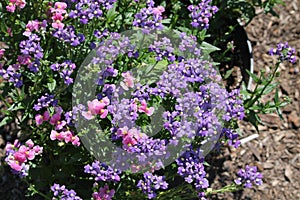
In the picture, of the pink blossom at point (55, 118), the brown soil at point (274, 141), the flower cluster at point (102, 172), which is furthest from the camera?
the brown soil at point (274, 141)

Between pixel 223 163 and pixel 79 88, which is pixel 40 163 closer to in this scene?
pixel 79 88

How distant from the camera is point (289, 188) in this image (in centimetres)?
430

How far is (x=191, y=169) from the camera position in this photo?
2.97m

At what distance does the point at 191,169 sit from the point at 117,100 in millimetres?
559

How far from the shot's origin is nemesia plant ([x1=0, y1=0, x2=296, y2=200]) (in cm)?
295

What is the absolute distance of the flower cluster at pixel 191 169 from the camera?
2971 mm

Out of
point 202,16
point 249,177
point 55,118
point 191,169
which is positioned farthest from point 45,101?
point 249,177

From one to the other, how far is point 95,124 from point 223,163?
5.24 feet

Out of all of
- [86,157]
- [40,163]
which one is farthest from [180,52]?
[40,163]

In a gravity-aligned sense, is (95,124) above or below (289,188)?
above

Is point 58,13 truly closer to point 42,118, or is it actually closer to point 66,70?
point 66,70

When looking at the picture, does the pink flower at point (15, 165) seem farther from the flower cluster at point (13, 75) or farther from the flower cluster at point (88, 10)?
the flower cluster at point (88, 10)

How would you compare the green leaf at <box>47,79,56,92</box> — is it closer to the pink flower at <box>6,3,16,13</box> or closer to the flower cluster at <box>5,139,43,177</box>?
the flower cluster at <box>5,139,43,177</box>

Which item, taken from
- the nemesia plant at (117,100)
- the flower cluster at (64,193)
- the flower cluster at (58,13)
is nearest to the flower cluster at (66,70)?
the nemesia plant at (117,100)
